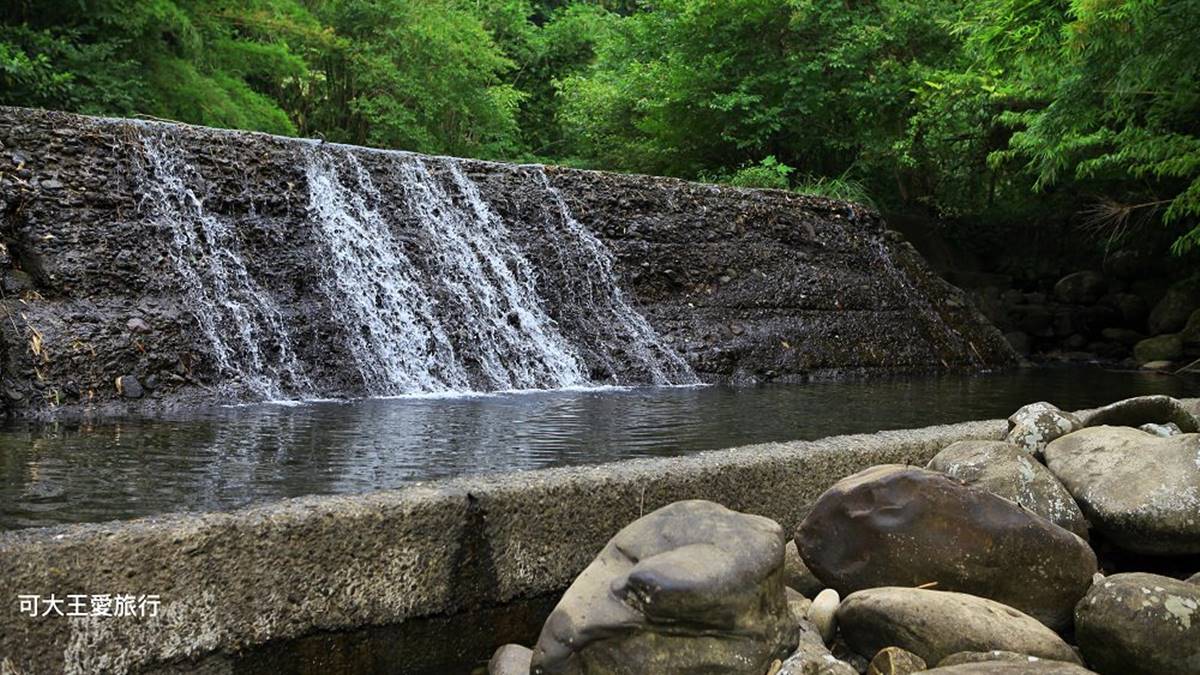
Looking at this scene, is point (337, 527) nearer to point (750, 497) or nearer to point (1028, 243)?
point (750, 497)

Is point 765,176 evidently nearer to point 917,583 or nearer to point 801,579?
point 801,579

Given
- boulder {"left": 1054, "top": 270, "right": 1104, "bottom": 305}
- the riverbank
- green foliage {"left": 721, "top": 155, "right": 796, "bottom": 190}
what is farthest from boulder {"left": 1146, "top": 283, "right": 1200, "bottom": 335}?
the riverbank

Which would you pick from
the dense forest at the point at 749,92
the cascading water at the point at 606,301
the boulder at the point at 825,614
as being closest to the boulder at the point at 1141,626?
the boulder at the point at 825,614

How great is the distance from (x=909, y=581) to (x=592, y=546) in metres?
0.86

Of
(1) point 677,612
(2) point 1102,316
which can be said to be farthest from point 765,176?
(1) point 677,612

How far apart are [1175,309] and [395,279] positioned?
1170cm

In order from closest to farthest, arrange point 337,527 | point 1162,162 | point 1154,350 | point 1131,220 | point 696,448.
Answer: point 337,527
point 696,448
point 1162,162
point 1154,350
point 1131,220

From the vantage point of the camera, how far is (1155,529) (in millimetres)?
2941

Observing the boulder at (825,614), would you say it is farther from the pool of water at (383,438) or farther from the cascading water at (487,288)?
the cascading water at (487,288)

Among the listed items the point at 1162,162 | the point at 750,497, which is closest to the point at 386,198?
the point at 750,497

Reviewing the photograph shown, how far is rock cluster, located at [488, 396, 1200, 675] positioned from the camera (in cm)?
204

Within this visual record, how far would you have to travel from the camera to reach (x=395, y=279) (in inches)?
309

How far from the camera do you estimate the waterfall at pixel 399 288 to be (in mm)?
6719

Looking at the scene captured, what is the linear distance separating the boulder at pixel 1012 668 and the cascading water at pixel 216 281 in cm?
511
